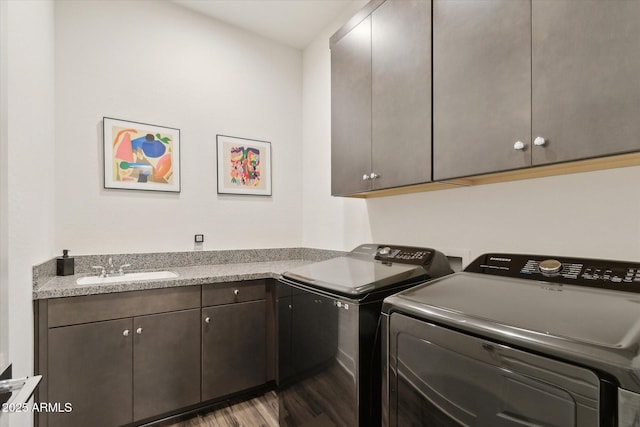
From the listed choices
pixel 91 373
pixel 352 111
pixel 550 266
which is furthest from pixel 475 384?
pixel 91 373

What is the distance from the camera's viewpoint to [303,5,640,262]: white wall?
1195mm

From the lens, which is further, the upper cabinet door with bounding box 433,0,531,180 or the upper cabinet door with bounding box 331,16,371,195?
the upper cabinet door with bounding box 331,16,371,195

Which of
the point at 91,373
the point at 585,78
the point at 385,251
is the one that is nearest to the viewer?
the point at 585,78

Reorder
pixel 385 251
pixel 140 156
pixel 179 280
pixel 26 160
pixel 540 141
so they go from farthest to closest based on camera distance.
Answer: pixel 140 156, pixel 179 280, pixel 385 251, pixel 26 160, pixel 540 141

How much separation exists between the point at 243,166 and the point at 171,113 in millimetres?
715

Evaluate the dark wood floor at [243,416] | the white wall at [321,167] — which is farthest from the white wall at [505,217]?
the dark wood floor at [243,416]

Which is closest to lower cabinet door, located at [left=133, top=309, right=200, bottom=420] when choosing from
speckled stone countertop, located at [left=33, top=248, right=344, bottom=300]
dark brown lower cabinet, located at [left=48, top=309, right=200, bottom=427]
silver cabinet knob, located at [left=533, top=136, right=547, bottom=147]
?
dark brown lower cabinet, located at [left=48, top=309, right=200, bottom=427]

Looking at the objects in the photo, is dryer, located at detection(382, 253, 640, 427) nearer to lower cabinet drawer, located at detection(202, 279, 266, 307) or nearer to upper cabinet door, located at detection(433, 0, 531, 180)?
upper cabinet door, located at detection(433, 0, 531, 180)

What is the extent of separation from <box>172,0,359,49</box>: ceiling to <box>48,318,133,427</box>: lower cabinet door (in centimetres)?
250

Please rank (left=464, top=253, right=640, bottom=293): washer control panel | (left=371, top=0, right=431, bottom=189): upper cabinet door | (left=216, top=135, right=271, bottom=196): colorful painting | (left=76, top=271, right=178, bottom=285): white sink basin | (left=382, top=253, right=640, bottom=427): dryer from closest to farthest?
1. (left=382, top=253, right=640, bottom=427): dryer
2. (left=464, top=253, right=640, bottom=293): washer control panel
3. (left=371, top=0, right=431, bottom=189): upper cabinet door
4. (left=76, top=271, right=178, bottom=285): white sink basin
5. (left=216, top=135, right=271, bottom=196): colorful painting

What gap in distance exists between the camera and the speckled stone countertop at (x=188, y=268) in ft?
5.84

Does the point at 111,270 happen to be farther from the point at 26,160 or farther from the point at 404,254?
the point at 404,254

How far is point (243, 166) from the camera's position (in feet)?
9.52

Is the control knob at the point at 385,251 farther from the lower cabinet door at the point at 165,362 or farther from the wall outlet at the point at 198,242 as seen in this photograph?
the wall outlet at the point at 198,242
